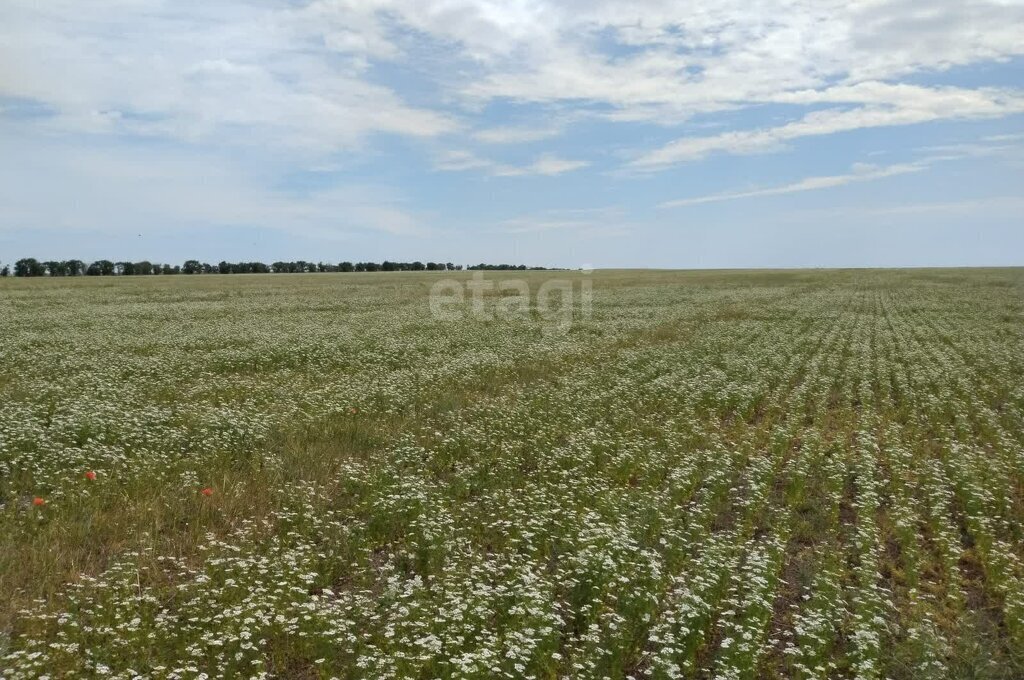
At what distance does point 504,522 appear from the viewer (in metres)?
9.80

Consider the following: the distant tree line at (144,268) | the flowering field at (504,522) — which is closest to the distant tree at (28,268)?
the distant tree line at (144,268)

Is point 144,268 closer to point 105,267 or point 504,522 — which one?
point 105,267

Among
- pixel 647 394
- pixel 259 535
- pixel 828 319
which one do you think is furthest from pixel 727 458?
pixel 828 319

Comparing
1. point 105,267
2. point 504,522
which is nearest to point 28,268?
point 105,267

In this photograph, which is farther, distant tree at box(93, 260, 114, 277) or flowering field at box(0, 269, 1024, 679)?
distant tree at box(93, 260, 114, 277)

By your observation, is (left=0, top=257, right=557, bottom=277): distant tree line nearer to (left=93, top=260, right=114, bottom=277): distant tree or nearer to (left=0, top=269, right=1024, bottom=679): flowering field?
(left=93, top=260, right=114, bottom=277): distant tree

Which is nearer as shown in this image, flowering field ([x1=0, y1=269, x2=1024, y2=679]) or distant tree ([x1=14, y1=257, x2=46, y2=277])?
flowering field ([x1=0, y1=269, x2=1024, y2=679])

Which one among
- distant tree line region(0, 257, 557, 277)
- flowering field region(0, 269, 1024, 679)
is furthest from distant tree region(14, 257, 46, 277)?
flowering field region(0, 269, 1024, 679)

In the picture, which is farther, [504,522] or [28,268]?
[28,268]

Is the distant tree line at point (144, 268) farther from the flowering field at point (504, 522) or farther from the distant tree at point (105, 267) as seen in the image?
the flowering field at point (504, 522)

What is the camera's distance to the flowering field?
22.6 feet

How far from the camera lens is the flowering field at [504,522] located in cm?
688

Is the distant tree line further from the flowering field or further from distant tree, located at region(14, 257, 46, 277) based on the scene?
the flowering field

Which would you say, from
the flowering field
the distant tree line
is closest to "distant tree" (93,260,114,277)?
the distant tree line
